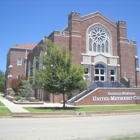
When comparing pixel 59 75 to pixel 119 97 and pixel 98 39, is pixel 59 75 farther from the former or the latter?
pixel 98 39

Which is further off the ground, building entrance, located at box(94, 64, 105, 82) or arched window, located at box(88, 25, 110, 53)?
arched window, located at box(88, 25, 110, 53)

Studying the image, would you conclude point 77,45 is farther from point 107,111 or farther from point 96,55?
point 107,111

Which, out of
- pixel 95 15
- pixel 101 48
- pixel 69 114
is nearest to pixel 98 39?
pixel 101 48

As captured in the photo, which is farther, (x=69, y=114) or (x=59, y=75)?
(x=59, y=75)

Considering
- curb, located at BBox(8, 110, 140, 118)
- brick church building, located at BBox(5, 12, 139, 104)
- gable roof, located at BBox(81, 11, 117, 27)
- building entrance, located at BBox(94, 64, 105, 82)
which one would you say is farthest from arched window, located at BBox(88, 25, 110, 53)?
curb, located at BBox(8, 110, 140, 118)

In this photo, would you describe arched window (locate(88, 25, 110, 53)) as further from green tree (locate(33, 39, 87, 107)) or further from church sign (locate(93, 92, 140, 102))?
green tree (locate(33, 39, 87, 107))

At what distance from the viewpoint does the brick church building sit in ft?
104

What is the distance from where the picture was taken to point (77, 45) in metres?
31.8

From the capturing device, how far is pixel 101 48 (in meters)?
34.4

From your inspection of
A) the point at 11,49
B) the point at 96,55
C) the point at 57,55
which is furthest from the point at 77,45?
the point at 11,49

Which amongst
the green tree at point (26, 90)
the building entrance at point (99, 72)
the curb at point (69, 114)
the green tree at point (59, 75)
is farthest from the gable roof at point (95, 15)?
the curb at point (69, 114)

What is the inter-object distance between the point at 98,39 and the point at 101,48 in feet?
5.16

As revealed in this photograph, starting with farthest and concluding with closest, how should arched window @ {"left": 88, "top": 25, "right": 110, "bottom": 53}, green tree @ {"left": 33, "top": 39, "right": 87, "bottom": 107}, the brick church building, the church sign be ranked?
arched window @ {"left": 88, "top": 25, "right": 110, "bottom": 53}, the brick church building, the church sign, green tree @ {"left": 33, "top": 39, "right": 87, "bottom": 107}

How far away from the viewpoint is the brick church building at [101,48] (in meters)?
31.8
